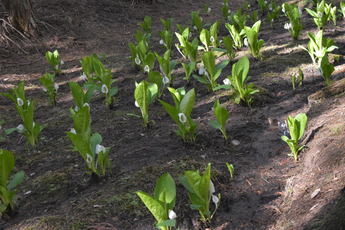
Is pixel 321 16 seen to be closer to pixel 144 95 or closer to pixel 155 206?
pixel 144 95

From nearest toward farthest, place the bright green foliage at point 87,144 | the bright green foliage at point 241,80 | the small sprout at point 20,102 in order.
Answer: the bright green foliage at point 87,144, the bright green foliage at point 241,80, the small sprout at point 20,102

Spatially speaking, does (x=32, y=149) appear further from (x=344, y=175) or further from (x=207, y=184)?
(x=344, y=175)

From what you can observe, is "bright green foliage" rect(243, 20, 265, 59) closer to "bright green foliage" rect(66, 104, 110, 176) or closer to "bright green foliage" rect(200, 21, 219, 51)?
"bright green foliage" rect(200, 21, 219, 51)

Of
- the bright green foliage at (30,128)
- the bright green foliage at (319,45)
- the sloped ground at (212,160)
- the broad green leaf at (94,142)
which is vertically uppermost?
the bright green foliage at (319,45)

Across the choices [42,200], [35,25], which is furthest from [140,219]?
[35,25]

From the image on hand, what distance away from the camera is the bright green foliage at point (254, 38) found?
4.63 m

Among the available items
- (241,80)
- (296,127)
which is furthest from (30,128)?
(296,127)

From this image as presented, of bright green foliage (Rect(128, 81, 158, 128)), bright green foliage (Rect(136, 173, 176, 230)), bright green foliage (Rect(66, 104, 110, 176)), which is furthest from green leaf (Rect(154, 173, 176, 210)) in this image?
bright green foliage (Rect(128, 81, 158, 128))

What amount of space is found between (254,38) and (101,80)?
1.92m

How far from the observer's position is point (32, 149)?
356 cm

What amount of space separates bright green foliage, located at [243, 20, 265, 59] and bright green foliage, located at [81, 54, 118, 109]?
1.71m

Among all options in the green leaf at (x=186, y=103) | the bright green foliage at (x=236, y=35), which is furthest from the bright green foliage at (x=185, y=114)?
the bright green foliage at (x=236, y=35)

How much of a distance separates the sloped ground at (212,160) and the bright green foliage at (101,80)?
173mm

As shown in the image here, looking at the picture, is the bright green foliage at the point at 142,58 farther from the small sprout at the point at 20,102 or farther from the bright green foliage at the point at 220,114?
the bright green foliage at the point at 220,114
